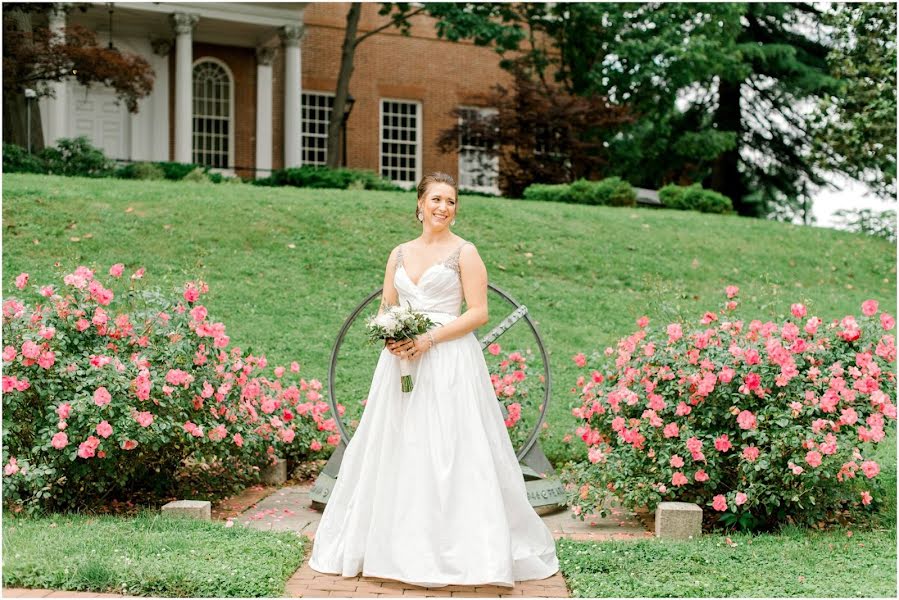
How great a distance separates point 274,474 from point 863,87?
14.8 meters

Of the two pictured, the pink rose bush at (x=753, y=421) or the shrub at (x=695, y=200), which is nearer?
the pink rose bush at (x=753, y=421)

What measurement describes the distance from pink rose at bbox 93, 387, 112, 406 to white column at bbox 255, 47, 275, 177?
696 inches

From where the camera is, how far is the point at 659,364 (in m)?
5.96

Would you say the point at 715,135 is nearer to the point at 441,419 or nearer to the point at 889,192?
the point at 889,192

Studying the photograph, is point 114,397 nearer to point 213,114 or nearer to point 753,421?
point 753,421

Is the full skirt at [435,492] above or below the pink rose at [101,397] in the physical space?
below

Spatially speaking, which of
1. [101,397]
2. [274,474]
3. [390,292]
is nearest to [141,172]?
[274,474]

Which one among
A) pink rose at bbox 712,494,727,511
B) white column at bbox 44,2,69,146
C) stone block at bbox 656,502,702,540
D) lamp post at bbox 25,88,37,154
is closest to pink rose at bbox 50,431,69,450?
stone block at bbox 656,502,702,540

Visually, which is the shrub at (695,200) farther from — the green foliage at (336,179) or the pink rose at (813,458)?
the pink rose at (813,458)

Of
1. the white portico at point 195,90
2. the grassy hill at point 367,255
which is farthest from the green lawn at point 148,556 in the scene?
the white portico at point 195,90

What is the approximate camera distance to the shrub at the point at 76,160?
16.5 metres

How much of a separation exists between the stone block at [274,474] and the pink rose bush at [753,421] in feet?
7.08

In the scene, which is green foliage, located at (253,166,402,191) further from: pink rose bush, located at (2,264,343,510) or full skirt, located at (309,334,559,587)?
full skirt, located at (309,334,559,587)

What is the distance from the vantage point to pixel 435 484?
4.51 metres
